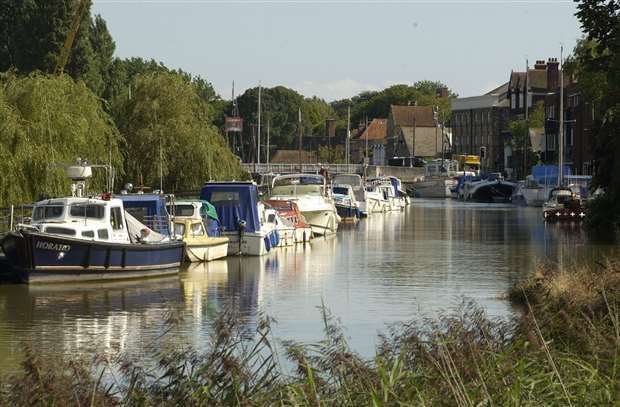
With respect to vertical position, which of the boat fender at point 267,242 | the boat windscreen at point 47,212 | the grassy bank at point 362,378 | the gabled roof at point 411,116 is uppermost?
the gabled roof at point 411,116

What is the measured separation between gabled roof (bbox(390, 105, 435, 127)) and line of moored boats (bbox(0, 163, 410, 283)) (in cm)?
13538

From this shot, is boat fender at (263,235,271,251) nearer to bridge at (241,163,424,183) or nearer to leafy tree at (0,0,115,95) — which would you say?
leafy tree at (0,0,115,95)

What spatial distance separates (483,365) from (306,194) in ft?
168

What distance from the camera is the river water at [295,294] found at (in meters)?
25.8

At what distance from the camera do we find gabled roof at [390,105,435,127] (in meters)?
193

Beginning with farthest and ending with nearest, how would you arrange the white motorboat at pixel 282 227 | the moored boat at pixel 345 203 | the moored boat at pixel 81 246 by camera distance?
the moored boat at pixel 345 203 → the white motorboat at pixel 282 227 → the moored boat at pixel 81 246

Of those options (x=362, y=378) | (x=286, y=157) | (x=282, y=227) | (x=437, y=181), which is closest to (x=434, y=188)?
(x=437, y=181)

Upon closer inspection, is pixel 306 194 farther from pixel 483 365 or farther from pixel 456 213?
pixel 483 365

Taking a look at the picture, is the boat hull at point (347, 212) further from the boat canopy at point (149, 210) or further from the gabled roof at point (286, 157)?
the gabled roof at point (286, 157)

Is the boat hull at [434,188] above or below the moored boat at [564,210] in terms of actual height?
below

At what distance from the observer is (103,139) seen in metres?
50.8

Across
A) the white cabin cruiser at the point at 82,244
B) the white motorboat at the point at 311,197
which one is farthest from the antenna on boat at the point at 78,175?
the white motorboat at the point at 311,197

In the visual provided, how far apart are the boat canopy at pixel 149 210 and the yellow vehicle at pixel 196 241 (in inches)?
59.9

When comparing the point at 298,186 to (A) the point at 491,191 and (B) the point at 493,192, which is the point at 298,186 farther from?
(B) the point at 493,192
